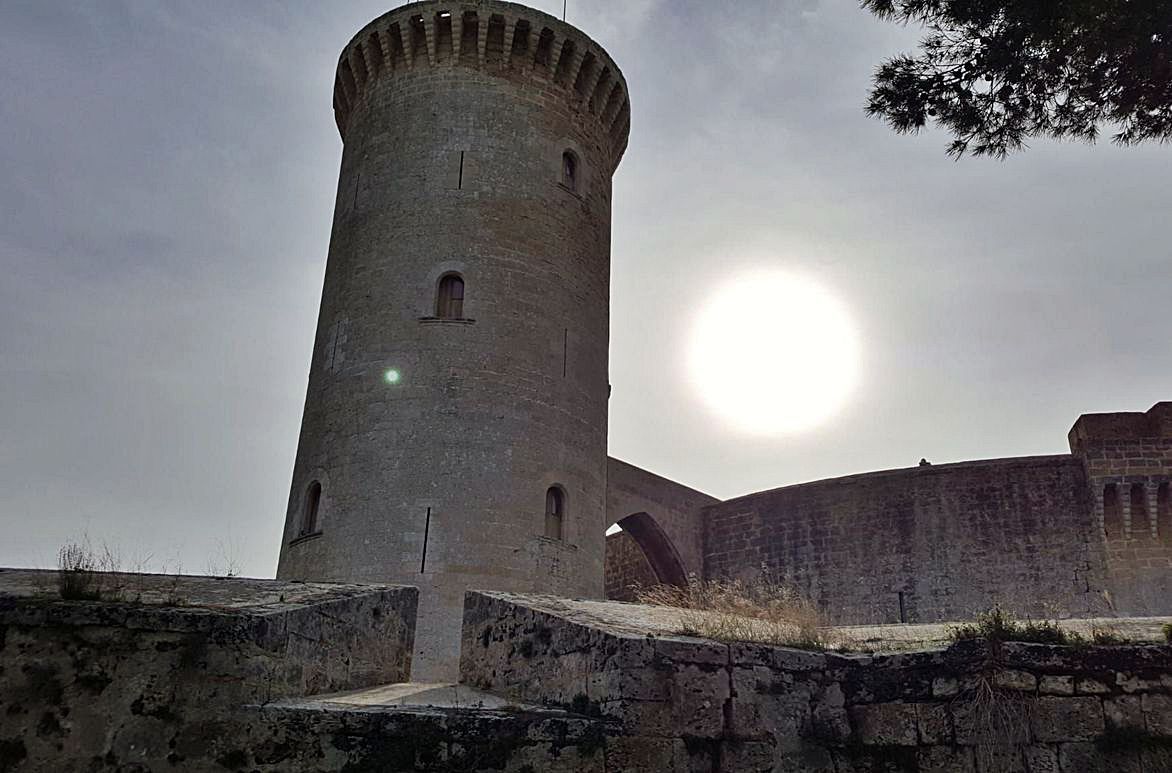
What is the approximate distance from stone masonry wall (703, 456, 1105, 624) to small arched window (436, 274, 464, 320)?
8873 millimetres

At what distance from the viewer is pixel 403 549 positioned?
12117mm

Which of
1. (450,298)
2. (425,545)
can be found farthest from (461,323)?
(425,545)

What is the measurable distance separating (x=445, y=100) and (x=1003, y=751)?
12.0 meters

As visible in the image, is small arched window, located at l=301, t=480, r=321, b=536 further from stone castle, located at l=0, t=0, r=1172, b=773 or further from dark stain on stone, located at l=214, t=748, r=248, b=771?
dark stain on stone, located at l=214, t=748, r=248, b=771

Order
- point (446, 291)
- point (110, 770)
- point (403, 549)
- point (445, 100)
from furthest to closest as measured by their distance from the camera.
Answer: point (445, 100) → point (446, 291) → point (403, 549) → point (110, 770)

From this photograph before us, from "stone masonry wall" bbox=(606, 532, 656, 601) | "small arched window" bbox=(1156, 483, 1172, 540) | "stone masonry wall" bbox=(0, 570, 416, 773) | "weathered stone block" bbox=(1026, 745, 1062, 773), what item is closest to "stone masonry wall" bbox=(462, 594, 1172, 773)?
"weathered stone block" bbox=(1026, 745, 1062, 773)

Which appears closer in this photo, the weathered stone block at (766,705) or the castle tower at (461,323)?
the weathered stone block at (766,705)

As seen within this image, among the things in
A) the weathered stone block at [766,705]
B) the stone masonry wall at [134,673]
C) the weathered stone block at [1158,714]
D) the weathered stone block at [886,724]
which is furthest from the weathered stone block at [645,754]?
the weathered stone block at [1158,714]

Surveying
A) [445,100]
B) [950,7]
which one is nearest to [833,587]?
[445,100]

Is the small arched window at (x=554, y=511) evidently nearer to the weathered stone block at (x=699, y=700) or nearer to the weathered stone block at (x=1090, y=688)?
the weathered stone block at (x=699, y=700)

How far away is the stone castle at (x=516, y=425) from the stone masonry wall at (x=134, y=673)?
6306 mm

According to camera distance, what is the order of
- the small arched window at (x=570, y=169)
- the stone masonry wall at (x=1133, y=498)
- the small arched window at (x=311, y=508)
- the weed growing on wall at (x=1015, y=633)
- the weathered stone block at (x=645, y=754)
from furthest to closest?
the stone masonry wall at (x=1133, y=498) → the small arched window at (x=570, y=169) → the small arched window at (x=311, y=508) → the weed growing on wall at (x=1015, y=633) → the weathered stone block at (x=645, y=754)

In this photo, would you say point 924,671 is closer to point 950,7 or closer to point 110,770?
point 110,770

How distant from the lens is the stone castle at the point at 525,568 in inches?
199
